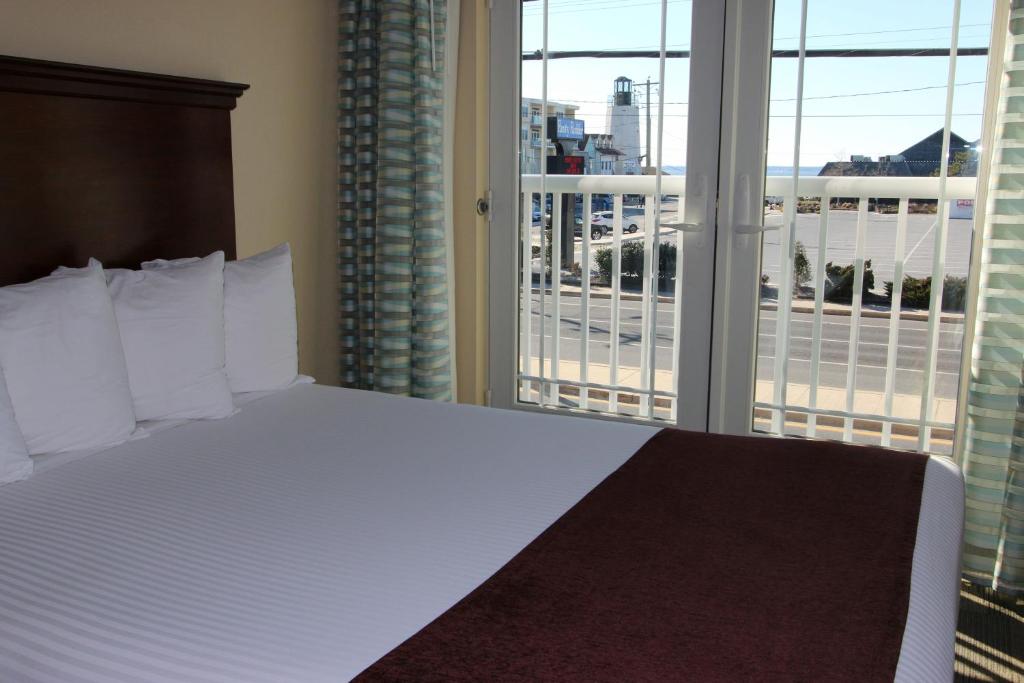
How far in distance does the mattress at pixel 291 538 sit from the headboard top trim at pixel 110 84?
35.5 inches

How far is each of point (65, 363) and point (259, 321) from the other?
0.61 m

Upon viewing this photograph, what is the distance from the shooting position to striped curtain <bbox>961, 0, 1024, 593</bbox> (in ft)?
8.15

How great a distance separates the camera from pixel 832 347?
3.03 meters

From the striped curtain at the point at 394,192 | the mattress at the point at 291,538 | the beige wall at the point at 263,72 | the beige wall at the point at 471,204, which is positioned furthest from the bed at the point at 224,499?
the beige wall at the point at 471,204

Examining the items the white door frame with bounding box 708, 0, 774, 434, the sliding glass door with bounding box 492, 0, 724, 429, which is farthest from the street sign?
the white door frame with bounding box 708, 0, 774, 434

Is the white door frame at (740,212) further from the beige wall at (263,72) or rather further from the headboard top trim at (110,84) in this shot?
the headboard top trim at (110,84)

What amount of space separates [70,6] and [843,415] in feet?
8.49

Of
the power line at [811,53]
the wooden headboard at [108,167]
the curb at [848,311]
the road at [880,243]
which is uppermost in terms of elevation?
the power line at [811,53]

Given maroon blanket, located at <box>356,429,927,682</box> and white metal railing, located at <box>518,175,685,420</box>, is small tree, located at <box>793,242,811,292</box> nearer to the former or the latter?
white metal railing, located at <box>518,175,685,420</box>

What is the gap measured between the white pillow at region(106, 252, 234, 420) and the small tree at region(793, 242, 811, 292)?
5.91ft

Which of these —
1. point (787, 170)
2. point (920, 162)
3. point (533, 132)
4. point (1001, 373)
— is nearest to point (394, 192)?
point (533, 132)

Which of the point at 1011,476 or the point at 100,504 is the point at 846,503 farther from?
the point at 100,504

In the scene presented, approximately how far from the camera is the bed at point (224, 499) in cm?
128

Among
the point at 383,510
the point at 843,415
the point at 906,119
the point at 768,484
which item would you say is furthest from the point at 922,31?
the point at 383,510
